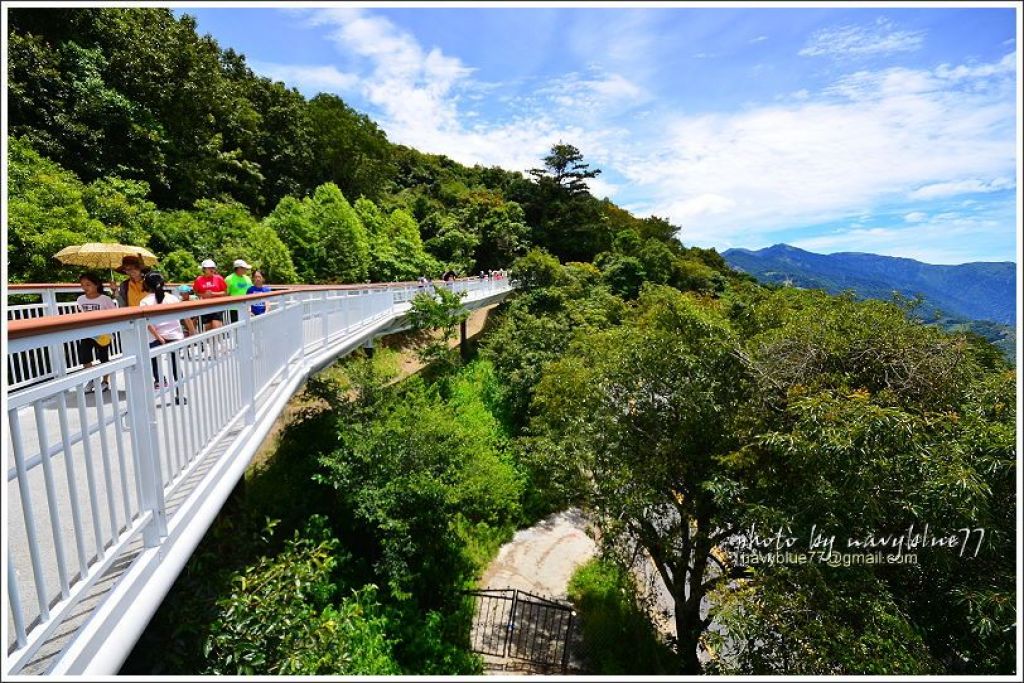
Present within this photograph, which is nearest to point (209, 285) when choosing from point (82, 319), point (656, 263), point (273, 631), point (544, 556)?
point (273, 631)

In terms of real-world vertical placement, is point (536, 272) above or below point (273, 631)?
above

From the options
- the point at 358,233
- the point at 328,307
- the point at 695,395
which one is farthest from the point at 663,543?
the point at 358,233

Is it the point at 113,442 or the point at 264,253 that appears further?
the point at 264,253

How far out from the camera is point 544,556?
1124cm

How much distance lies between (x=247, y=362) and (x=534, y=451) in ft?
25.9

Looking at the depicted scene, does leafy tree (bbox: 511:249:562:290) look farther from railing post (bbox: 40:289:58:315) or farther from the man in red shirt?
railing post (bbox: 40:289:58:315)

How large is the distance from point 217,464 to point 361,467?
5738 mm

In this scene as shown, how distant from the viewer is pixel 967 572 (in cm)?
427

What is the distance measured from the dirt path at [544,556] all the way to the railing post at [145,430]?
8656mm

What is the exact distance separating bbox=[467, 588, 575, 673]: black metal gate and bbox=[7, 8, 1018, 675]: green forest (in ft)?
1.67

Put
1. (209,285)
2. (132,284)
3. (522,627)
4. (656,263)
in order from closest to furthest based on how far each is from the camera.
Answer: (132,284) < (209,285) < (522,627) < (656,263)

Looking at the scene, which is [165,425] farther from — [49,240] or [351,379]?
[49,240]

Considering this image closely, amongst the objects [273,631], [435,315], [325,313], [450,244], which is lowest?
[273,631]

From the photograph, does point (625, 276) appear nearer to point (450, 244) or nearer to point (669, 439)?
point (450, 244)
